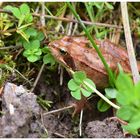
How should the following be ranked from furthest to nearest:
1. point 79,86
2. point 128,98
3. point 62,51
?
point 62,51 < point 79,86 < point 128,98

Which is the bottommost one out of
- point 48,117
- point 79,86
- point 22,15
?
point 48,117

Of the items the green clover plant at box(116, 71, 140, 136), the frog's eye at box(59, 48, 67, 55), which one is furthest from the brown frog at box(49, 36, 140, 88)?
the green clover plant at box(116, 71, 140, 136)

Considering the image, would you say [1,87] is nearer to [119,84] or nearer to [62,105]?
[62,105]

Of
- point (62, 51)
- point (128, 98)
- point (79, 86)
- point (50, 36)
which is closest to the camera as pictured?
point (128, 98)

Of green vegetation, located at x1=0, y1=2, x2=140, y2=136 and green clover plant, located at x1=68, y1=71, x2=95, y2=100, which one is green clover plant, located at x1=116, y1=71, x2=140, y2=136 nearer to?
green vegetation, located at x1=0, y1=2, x2=140, y2=136

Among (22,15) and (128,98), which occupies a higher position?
(22,15)

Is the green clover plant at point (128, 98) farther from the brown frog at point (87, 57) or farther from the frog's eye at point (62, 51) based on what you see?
the frog's eye at point (62, 51)

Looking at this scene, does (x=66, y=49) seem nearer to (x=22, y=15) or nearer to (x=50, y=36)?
(x=50, y=36)

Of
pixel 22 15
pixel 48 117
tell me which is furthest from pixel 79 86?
pixel 22 15
